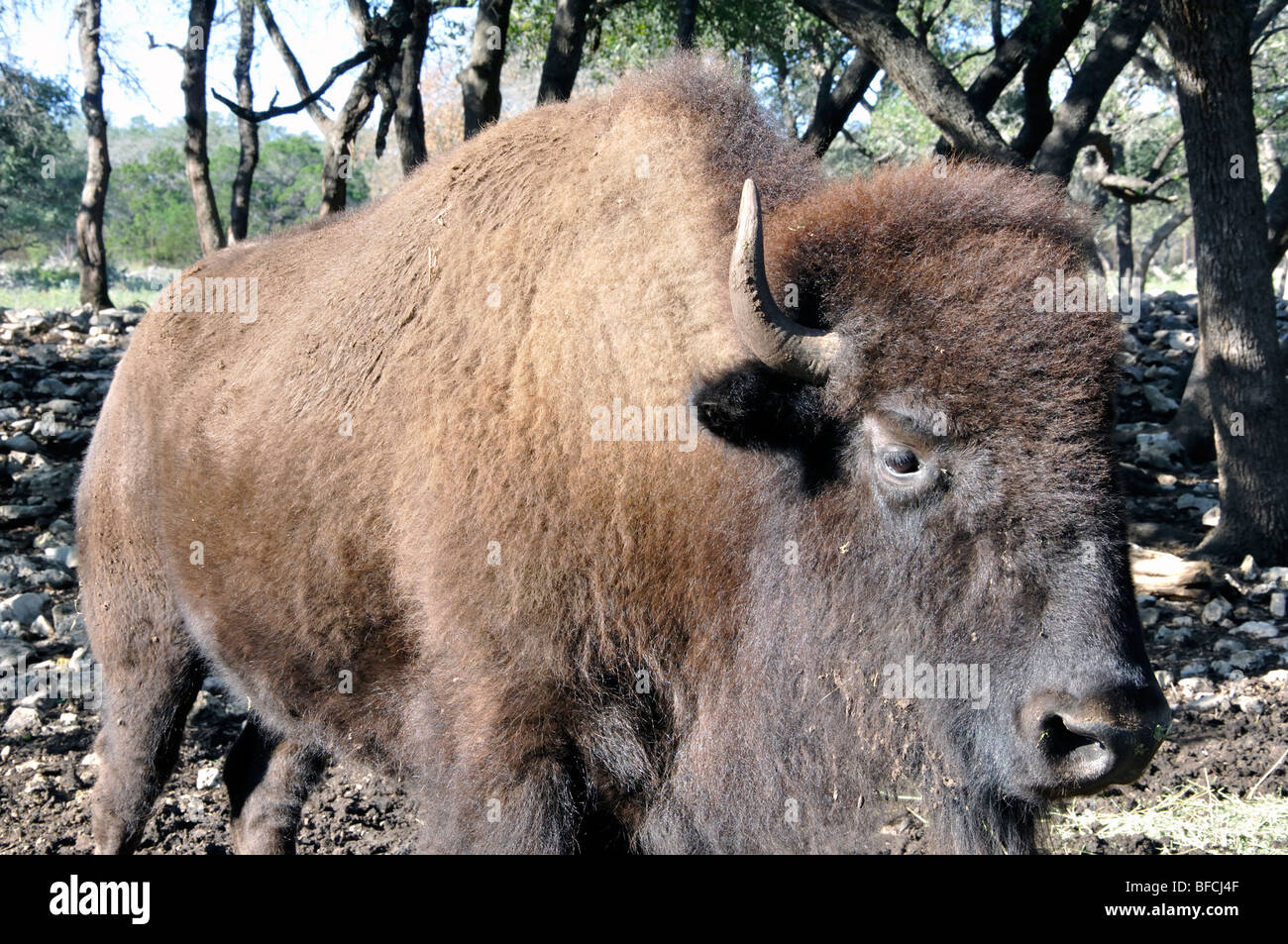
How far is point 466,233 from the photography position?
3352mm

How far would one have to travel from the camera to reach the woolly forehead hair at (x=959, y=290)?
2438mm

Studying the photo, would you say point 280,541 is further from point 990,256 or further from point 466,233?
point 990,256

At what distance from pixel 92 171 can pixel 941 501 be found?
1653 cm

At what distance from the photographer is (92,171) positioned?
50.7 feet

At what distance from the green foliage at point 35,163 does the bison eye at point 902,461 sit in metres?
13.1

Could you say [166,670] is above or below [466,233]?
below

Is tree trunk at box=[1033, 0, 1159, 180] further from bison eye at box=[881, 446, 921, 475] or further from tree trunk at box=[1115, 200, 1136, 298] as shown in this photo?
tree trunk at box=[1115, 200, 1136, 298]

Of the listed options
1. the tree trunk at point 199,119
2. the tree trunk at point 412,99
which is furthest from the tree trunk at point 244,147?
the tree trunk at point 412,99

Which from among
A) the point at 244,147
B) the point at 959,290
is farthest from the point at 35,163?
the point at 959,290

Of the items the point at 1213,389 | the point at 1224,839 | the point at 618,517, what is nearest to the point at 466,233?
the point at 618,517

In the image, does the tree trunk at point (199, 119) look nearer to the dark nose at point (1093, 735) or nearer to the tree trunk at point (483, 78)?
the tree trunk at point (483, 78)

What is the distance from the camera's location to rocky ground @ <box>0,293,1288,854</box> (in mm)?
4762

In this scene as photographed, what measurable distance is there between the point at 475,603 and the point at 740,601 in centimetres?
73
